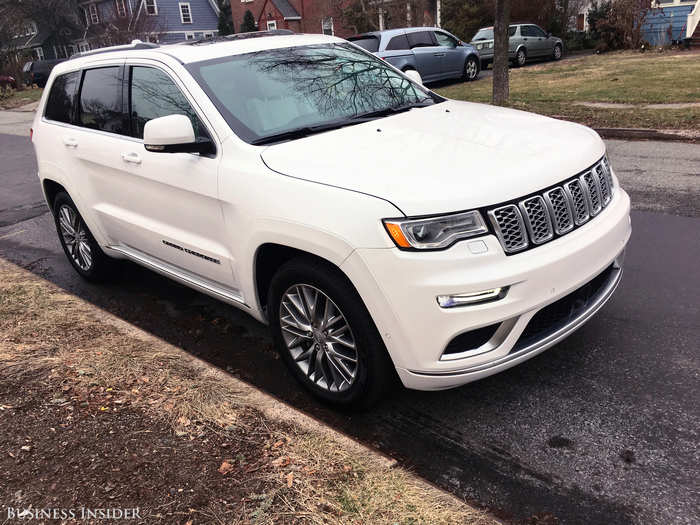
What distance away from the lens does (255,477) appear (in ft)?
9.45

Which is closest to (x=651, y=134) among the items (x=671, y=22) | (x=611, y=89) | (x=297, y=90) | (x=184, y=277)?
(x=611, y=89)

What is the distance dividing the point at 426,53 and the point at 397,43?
1.21 meters

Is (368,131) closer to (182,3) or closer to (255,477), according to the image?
(255,477)

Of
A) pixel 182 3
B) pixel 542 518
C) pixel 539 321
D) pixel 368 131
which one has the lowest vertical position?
pixel 542 518

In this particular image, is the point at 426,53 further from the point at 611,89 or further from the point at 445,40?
the point at 611,89

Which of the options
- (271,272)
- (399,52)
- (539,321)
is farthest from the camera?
(399,52)

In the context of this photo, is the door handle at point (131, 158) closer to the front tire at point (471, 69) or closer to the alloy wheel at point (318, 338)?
the alloy wheel at point (318, 338)

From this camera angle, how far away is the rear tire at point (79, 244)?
5.50 m

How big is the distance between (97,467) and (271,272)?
1.33 meters

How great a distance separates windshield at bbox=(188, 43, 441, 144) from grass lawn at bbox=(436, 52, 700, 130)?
6.99 meters

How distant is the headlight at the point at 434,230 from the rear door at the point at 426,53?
1569 centimetres

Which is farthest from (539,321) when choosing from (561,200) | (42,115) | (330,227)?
(42,115)

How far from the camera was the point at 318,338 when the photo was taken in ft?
11.2

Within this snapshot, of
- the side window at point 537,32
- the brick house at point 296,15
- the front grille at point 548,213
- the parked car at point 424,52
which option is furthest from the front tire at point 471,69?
the brick house at point 296,15
